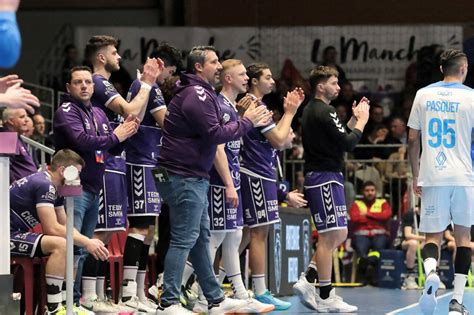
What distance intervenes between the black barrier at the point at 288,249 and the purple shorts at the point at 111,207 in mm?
3089

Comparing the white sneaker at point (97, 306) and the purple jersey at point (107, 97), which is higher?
the purple jersey at point (107, 97)

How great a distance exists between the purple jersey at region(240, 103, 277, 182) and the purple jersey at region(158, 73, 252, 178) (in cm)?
166

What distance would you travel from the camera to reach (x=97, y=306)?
8945 millimetres

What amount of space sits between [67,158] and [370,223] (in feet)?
25.8

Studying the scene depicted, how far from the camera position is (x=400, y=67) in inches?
756

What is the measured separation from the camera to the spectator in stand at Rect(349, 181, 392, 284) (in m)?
15.1

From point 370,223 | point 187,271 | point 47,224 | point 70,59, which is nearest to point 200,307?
point 187,271

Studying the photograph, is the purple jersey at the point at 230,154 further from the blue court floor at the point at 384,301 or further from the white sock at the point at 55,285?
the white sock at the point at 55,285

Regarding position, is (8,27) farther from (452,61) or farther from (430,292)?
(452,61)

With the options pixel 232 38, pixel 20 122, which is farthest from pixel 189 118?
pixel 232 38

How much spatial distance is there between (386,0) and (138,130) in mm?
11350

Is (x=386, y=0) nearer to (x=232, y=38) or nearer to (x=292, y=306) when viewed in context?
(x=232, y=38)

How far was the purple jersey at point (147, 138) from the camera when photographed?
30.5 ft

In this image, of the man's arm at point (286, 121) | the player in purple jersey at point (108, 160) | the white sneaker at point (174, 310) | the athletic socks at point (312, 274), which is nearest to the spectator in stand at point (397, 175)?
the athletic socks at point (312, 274)
